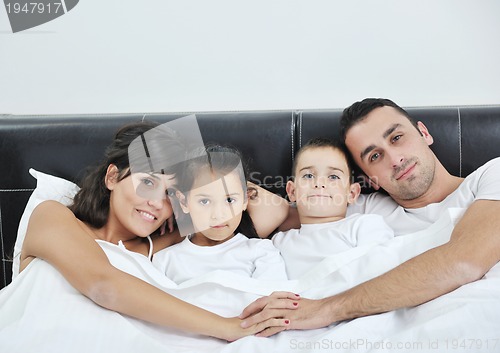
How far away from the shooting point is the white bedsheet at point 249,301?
4.09ft

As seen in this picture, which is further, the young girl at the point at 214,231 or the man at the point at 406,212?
the young girl at the point at 214,231

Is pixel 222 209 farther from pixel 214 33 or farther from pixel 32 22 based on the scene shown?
pixel 32 22

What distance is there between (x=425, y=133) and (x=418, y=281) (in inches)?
26.9

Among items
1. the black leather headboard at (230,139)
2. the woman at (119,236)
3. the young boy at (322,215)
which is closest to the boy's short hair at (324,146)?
the young boy at (322,215)

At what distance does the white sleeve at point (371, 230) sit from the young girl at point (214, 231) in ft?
0.83

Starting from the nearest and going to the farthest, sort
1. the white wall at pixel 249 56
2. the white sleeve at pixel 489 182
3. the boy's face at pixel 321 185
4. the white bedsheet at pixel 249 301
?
the white bedsheet at pixel 249 301
the white sleeve at pixel 489 182
the boy's face at pixel 321 185
the white wall at pixel 249 56

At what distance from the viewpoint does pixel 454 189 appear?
72.5 inches

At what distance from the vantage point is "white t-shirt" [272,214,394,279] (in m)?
1.68

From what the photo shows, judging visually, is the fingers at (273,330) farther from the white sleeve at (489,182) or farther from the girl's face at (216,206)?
the white sleeve at (489,182)

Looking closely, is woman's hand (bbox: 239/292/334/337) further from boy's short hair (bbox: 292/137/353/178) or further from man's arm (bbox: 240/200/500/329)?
boy's short hair (bbox: 292/137/353/178)

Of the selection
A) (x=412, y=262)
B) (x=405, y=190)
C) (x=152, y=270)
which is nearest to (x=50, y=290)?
(x=152, y=270)

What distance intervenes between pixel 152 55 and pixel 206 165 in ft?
2.70

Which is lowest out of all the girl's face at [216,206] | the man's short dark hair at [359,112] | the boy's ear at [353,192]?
the boy's ear at [353,192]

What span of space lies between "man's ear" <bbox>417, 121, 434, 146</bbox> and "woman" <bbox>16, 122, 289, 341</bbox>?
1.97 ft
